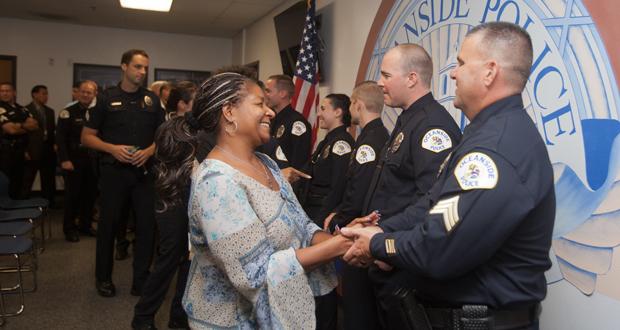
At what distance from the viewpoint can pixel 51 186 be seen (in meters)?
7.86

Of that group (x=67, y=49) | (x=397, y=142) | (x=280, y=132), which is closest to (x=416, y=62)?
(x=397, y=142)

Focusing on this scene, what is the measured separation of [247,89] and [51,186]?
7.33 metres

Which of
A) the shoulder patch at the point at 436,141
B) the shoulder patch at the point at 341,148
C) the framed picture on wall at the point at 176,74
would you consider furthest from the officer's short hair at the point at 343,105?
the framed picture on wall at the point at 176,74

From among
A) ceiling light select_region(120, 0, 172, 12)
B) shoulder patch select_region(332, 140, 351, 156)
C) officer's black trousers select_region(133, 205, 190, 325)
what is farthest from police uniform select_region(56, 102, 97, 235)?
shoulder patch select_region(332, 140, 351, 156)

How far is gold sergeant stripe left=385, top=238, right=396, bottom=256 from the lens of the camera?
1477mm

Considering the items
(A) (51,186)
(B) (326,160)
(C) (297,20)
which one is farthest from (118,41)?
(B) (326,160)

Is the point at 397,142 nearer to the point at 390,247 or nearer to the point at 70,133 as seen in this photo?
the point at 390,247

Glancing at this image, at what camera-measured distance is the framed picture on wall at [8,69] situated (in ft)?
28.1

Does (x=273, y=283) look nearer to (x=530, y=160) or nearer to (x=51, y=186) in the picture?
(x=530, y=160)

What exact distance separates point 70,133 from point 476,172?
18.8ft

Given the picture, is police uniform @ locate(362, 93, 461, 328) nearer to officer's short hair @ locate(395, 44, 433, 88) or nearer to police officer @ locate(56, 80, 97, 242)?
officer's short hair @ locate(395, 44, 433, 88)

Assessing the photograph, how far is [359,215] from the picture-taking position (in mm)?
2766

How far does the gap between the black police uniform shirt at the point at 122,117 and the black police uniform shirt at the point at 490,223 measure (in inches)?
106

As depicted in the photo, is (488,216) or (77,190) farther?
(77,190)
